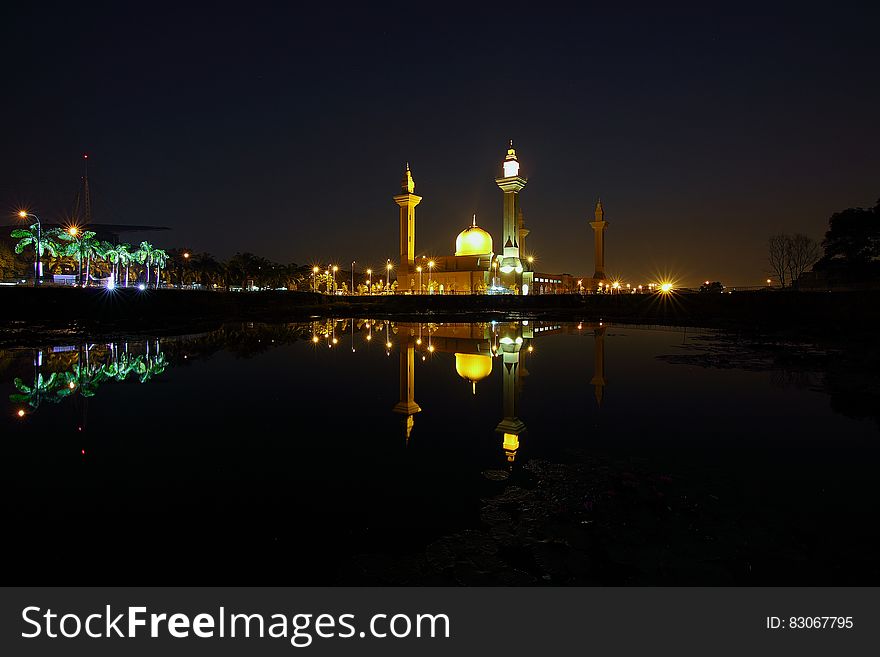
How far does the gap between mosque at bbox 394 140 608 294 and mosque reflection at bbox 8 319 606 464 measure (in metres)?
56.9

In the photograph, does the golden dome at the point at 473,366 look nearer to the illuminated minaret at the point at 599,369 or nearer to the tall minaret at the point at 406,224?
the illuminated minaret at the point at 599,369

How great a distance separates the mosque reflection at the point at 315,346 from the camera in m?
12.9

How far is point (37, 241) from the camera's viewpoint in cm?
4869

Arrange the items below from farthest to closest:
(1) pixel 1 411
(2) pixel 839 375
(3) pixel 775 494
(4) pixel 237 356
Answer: (4) pixel 237 356
(2) pixel 839 375
(1) pixel 1 411
(3) pixel 775 494

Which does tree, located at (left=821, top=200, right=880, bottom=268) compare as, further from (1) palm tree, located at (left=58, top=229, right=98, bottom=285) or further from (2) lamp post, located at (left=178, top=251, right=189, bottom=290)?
(2) lamp post, located at (left=178, top=251, right=189, bottom=290)

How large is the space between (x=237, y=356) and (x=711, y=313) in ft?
155

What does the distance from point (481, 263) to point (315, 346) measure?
71014mm

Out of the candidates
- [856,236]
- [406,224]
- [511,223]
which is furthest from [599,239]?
[856,236]

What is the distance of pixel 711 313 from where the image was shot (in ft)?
167

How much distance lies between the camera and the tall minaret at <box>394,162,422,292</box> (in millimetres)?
103800

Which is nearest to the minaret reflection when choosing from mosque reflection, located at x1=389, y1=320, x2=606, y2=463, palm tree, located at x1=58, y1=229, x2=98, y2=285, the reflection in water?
mosque reflection, located at x1=389, y1=320, x2=606, y2=463

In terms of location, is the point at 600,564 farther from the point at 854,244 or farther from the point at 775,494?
the point at 854,244

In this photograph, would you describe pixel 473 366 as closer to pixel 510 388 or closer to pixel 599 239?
pixel 510 388
